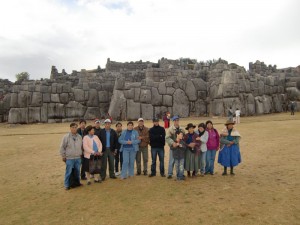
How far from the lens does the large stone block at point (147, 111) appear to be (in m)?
20.6

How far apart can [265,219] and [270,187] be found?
1677mm

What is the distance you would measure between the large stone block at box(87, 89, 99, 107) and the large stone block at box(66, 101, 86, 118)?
2.14 feet

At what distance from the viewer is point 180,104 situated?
A: 2144 centimetres

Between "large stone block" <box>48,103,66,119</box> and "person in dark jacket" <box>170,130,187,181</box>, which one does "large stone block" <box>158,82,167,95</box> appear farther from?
"person in dark jacket" <box>170,130,187,181</box>

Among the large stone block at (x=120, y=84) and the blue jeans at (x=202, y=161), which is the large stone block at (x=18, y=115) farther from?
the blue jeans at (x=202, y=161)

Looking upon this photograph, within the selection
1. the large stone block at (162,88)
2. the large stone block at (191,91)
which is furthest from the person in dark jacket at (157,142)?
the large stone block at (191,91)

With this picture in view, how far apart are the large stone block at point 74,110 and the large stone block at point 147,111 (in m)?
4.57

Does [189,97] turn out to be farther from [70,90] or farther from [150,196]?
[150,196]

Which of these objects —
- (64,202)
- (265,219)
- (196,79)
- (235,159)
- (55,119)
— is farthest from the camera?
(196,79)

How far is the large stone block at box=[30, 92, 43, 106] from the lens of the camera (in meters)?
20.7

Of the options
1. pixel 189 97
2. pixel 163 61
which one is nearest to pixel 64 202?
pixel 189 97

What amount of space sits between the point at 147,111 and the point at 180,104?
265cm

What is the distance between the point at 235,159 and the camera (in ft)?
23.0

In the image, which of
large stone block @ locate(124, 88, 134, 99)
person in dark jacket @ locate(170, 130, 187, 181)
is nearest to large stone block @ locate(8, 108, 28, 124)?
large stone block @ locate(124, 88, 134, 99)
